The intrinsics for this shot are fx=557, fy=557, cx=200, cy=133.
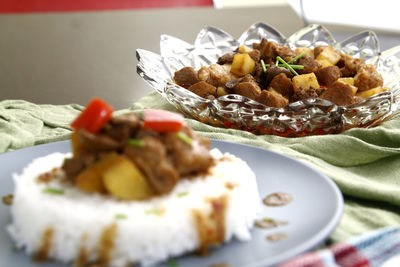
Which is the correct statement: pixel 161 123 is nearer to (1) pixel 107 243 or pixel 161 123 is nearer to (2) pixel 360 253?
(1) pixel 107 243

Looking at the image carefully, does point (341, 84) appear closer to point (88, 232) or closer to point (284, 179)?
point (284, 179)

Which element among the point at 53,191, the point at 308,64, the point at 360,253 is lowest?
the point at 360,253

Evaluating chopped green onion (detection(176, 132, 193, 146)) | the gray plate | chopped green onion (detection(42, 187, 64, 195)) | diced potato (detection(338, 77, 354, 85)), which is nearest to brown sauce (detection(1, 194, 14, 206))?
the gray plate

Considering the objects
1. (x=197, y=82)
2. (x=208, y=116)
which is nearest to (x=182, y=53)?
(x=197, y=82)

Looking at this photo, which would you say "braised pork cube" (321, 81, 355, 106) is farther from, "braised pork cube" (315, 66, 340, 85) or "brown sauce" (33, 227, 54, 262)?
"brown sauce" (33, 227, 54, 262)

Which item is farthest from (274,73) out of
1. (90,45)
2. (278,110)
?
(90,45)
